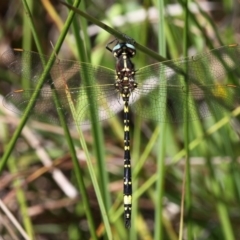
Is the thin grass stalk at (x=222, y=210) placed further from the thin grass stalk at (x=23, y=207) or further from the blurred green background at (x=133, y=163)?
the thin grass stalk at (x=23, y=207)

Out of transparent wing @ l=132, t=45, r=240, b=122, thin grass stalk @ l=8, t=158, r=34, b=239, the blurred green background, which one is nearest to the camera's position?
transparent wing @ l=132, t=45, r=240, b=122

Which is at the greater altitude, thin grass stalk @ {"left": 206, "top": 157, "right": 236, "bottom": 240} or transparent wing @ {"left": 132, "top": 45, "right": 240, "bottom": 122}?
transparent wing @ {"left": 132, "top": 45, "right": 240, "bottom": 122}

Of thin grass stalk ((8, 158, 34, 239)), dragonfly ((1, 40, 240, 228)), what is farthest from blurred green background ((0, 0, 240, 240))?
dragonfly ((1, 40, 240, 228))

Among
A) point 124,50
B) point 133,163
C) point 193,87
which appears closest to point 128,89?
point 124,50

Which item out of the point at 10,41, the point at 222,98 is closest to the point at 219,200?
the point at 222,98

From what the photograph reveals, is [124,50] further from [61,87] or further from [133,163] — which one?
[133,163]

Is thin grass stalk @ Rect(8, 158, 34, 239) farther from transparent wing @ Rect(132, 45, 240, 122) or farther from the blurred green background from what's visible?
transparent wing @ Rect(132, 45, 240, 122)
